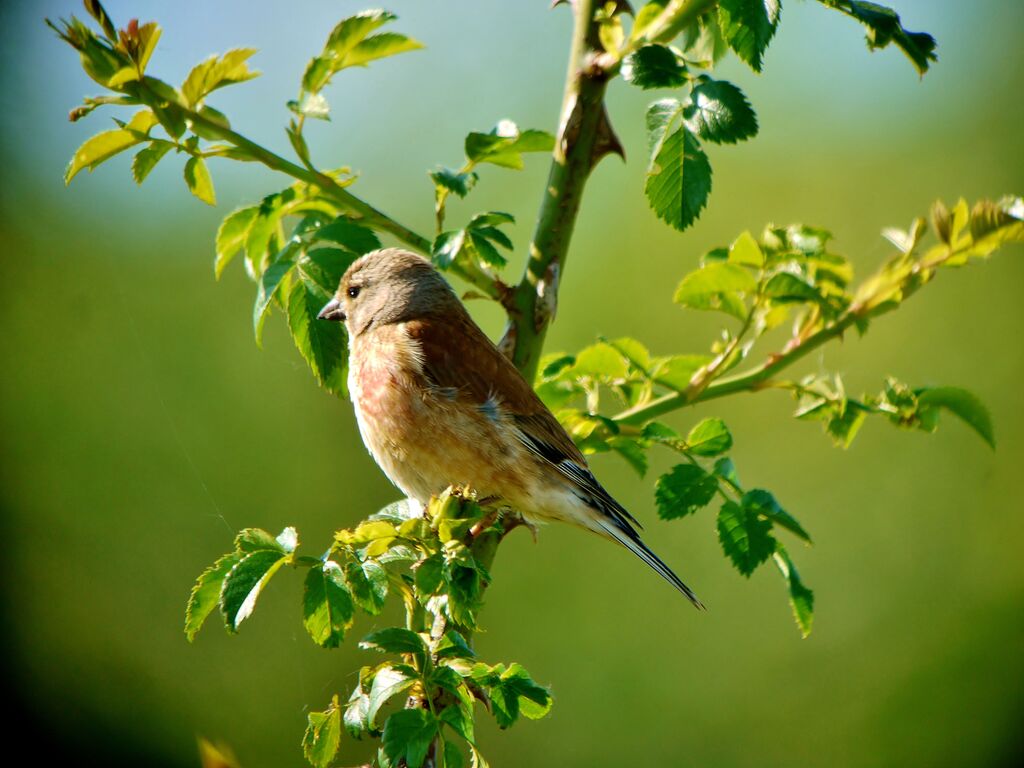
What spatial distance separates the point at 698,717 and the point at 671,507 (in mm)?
2755

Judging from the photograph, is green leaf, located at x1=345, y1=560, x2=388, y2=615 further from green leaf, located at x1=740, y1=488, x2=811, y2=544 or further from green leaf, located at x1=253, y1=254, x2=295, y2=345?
green leaf, located at x1=740, y1=488, x2=811, y2=544

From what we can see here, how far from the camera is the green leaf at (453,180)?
5.55 ft

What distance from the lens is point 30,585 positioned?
4645 mm

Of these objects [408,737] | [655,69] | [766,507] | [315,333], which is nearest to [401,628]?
[408,737]

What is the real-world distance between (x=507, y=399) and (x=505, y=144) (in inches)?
30.5

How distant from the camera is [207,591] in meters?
1.49

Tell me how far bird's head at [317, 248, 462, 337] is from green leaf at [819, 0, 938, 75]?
1.49 metres

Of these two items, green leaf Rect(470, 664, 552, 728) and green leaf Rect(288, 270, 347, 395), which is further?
green leaf Rect(288, 270, 347, 395)

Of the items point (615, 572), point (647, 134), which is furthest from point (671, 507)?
point (615, 572)

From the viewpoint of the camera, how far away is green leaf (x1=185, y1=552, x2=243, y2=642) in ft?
4.82

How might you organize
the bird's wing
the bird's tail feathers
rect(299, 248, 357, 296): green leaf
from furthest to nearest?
the bird's wing < the bird's tail feathers < rect(299, 248, 357, 296): green leaf

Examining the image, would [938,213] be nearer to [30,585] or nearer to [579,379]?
[579,379]

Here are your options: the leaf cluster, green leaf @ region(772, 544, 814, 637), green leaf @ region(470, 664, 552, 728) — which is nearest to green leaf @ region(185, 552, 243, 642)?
the leaf cluster

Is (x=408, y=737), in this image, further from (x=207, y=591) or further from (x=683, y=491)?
(x=683, y=491)
